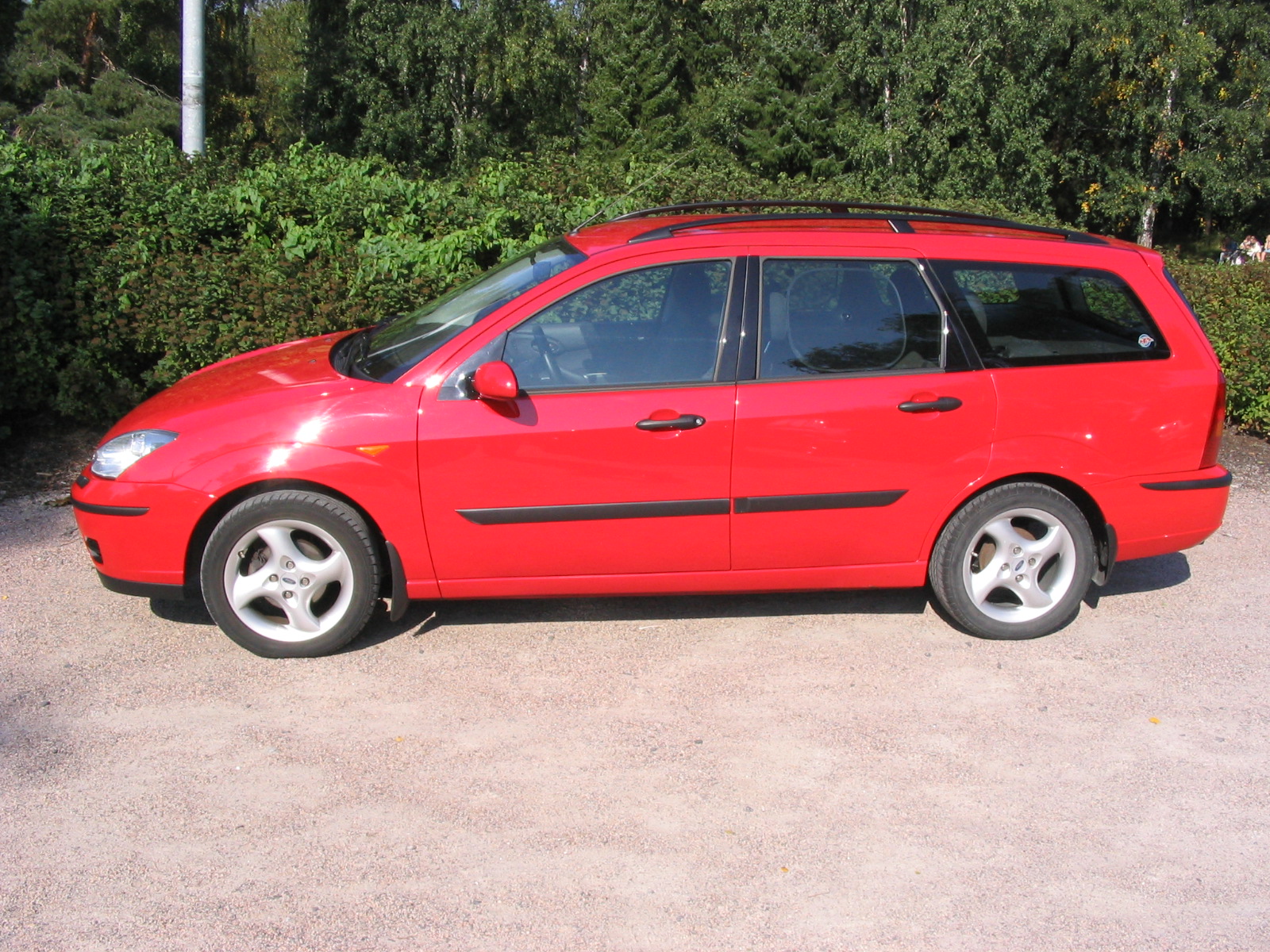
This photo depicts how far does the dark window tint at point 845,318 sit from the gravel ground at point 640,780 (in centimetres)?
118

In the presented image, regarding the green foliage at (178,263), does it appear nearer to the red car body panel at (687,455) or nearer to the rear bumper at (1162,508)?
the red car body panel at (687,455)

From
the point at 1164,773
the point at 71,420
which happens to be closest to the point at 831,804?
the point at 1164,773

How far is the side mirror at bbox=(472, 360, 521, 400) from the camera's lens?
4246mm

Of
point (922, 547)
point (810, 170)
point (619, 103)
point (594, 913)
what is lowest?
point (594, 913)

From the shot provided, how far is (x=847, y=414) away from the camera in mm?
4504

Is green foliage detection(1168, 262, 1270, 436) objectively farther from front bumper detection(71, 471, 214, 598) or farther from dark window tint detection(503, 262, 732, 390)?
front bumper detection(71, 471, 214, 598)

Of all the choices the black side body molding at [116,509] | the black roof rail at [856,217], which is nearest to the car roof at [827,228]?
the black roof rail at [856,217]

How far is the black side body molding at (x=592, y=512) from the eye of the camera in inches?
175

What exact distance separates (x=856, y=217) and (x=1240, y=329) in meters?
4.44

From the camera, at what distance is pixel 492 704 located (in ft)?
13.8

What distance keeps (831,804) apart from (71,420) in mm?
5899

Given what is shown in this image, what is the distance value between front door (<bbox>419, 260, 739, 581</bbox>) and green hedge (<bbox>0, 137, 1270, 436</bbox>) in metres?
2.92

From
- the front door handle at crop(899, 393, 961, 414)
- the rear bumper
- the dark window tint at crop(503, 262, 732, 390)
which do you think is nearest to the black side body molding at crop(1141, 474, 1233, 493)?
the rear bumper

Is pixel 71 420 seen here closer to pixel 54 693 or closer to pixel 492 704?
pixel 54 693
